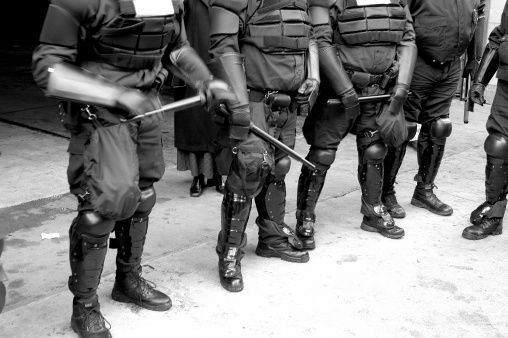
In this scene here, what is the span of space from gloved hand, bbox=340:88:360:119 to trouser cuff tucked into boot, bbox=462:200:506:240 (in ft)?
4.09

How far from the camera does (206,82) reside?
11.9 ft

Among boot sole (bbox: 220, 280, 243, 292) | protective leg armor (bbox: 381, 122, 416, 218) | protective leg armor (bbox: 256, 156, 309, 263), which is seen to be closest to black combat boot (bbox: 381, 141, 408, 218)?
protective leg armor (bbox: 381, 122, 416, 218)

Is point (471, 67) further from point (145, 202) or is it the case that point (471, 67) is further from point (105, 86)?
point (105, 86)

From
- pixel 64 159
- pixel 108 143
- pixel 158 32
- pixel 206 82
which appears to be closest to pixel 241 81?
pixel 206 82

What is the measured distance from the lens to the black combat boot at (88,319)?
351 centimetres

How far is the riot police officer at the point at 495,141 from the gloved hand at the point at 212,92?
2.30 m

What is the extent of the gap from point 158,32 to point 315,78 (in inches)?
48.3

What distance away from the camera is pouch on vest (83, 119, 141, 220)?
10.9ft

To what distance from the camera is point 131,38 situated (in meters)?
3.40

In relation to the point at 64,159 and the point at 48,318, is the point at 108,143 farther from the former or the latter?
the point at 64,159

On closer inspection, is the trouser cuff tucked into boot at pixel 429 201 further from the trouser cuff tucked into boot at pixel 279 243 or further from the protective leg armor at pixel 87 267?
the protective leg armor at pixel 87 267

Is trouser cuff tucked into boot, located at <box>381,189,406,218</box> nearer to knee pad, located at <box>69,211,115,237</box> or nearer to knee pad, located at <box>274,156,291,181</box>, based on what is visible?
knee pad, located at <box>274,156,291,181</box>

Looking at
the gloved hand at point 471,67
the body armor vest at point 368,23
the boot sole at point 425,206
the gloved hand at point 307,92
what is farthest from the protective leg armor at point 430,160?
the gloved hand at point 307,92

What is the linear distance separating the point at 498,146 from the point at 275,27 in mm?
1942
